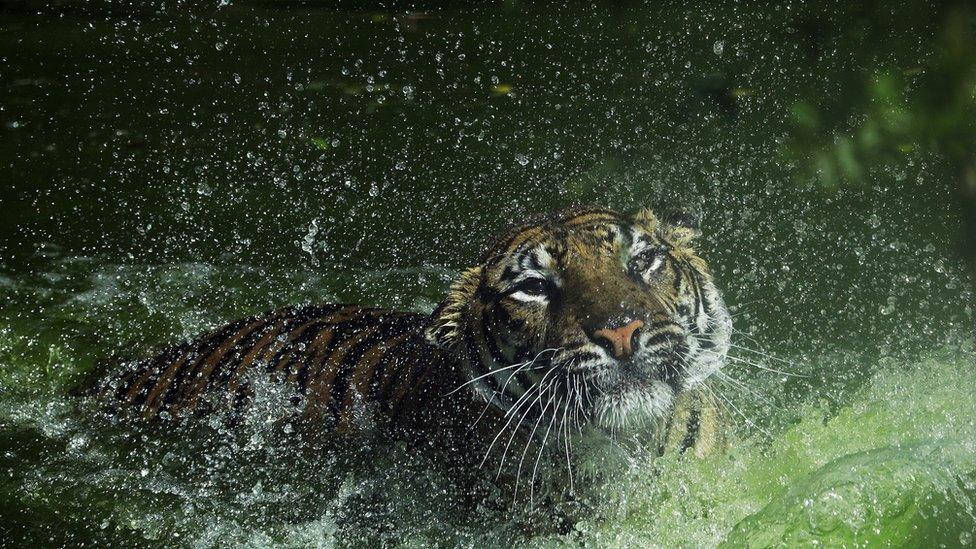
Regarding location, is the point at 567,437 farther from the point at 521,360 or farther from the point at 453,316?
the point at 453,316

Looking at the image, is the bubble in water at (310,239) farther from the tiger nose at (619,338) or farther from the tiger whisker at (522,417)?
the tiger nose at (619,338)

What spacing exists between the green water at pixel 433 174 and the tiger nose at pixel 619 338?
0.66m

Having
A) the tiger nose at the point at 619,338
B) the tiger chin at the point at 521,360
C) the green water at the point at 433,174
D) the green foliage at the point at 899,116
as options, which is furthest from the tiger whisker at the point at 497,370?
the green foliage at the point at 899,116

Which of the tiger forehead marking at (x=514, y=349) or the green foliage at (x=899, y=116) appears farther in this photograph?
the green foliage at (x=899, y=116)

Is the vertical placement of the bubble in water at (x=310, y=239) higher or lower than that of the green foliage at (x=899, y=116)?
lower

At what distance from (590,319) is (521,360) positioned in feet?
0.71

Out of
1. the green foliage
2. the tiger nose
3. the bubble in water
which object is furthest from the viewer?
the green foliage

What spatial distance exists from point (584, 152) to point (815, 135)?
0.81m

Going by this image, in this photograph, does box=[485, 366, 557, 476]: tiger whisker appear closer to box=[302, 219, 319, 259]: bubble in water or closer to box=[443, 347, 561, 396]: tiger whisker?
box=[443, 347, 561, 396]: tiger whisker

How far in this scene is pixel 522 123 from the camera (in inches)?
115

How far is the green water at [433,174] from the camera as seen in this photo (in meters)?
2.71

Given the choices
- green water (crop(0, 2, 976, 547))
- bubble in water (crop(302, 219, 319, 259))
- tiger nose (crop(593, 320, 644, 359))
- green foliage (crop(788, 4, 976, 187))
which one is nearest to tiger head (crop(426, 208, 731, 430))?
tiger nose (crop(593, 320, 644, 359))

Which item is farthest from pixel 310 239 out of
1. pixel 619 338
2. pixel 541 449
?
pixel 619 338

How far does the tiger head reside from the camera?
193cm
